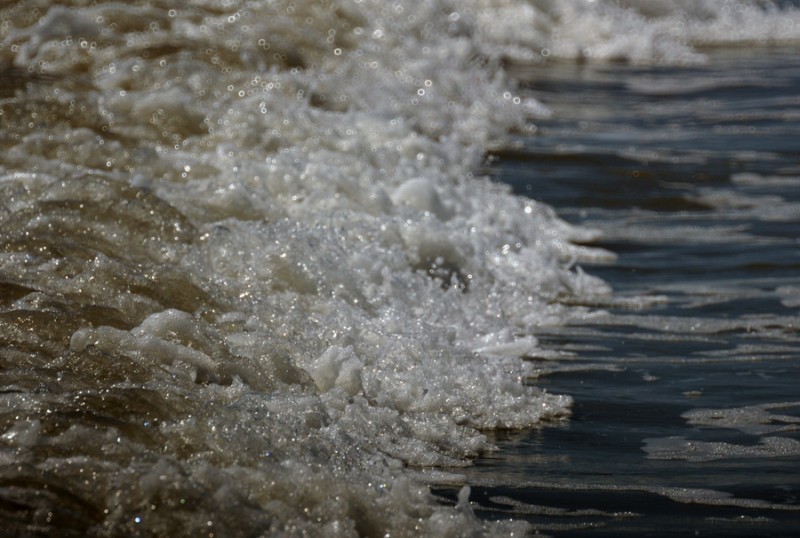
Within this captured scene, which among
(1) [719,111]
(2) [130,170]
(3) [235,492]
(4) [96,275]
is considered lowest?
(3) [235,492]

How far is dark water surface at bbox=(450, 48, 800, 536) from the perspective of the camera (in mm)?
3484

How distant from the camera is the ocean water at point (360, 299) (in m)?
3.20

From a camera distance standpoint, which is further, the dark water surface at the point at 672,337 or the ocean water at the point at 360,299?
the dark water surface at the point at 672,337

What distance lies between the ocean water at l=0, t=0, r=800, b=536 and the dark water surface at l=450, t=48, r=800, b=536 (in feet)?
0.06

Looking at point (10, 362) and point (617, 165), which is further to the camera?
point (617, 165)

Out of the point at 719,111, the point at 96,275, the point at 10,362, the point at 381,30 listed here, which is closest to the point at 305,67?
the point at 381,30

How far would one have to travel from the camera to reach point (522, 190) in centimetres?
759

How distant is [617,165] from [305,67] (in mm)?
2560

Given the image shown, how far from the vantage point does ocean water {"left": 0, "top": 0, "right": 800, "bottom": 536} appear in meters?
3.20

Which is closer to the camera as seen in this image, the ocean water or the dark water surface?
the ocean water

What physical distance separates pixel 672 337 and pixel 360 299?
3.90 ft

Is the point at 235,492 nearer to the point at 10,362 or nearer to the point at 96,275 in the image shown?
A: the point at 10,362

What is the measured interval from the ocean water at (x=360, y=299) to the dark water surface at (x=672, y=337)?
2 centimetres

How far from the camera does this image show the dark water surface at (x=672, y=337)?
348 cm
